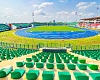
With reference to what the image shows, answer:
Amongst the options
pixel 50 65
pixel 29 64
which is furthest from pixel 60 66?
pixel 29 64

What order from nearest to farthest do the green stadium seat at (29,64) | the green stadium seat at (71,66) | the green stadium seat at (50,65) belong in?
1. the green stadium seat at (71,66)
2. the green stadium seat at (50,65)
3. the green stadium seat at (29,64)

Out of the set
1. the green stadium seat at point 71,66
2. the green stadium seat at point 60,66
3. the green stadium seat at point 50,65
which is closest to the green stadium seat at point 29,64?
the green stadium seat at point 50,65

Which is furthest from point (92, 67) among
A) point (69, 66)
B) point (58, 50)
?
point (58, 50)

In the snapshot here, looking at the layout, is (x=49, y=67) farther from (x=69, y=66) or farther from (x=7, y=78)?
(x=7, y=78)

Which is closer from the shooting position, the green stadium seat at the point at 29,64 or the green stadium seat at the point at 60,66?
the green stadium seat at the point at 60,66

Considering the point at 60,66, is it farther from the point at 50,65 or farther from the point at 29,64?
the point at 29,64

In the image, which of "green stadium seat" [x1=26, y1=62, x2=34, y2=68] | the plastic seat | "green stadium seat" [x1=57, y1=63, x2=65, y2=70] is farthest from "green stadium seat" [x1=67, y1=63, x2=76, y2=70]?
"green stadium seat" [x1=26, y1=62, x2=34, y2=68]

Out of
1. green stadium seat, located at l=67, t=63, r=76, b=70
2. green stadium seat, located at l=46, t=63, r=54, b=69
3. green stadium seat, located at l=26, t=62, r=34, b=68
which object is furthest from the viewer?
green stadium seat, located at l=26, t=62, r=34, b=68

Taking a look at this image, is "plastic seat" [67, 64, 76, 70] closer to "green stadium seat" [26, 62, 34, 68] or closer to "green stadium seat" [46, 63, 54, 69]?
"green stadium seat" [46, 63, 54, 69]

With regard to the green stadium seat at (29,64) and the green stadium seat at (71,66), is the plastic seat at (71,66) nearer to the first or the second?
the green stadium seat at (71,66)

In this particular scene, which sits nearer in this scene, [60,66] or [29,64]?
[60,66]

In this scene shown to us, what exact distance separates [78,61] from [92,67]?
378 cm

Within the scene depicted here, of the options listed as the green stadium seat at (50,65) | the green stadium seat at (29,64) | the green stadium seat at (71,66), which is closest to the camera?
the green stadium seat at (71,66)

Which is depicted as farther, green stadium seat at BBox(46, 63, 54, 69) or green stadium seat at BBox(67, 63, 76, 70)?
green stadium seat at BBox(46, 63, 54, 69)
